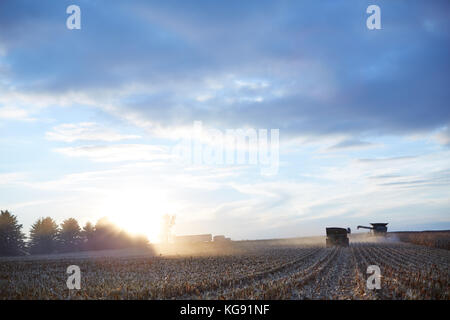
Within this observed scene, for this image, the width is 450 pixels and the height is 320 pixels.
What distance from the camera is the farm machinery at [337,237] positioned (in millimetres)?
52812

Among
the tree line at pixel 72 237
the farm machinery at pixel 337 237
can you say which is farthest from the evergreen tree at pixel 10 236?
the farm machinery at pixel 337 237

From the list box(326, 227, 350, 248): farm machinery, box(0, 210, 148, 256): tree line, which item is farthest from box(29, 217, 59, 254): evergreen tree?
box(326, 227, 350, 248): farm machinery

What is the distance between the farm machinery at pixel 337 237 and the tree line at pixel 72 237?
53.1 metres

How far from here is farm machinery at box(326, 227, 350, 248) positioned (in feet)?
173

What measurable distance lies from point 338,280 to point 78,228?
81.2 meters

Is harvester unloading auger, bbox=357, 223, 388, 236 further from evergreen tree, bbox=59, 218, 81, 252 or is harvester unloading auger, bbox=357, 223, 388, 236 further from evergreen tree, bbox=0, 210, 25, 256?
evergreen tree, bbox=0, 210, 25, 256

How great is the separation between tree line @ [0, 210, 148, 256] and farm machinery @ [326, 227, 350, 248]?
53.1m

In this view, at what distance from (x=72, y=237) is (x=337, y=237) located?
62410 mm

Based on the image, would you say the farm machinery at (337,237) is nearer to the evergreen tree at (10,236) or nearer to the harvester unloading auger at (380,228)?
the harvester unloading auger at (380,228)

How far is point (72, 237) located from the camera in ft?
285

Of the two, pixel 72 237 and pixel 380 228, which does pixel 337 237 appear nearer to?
pixel 380 228

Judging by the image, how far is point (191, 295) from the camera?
16.2 m
